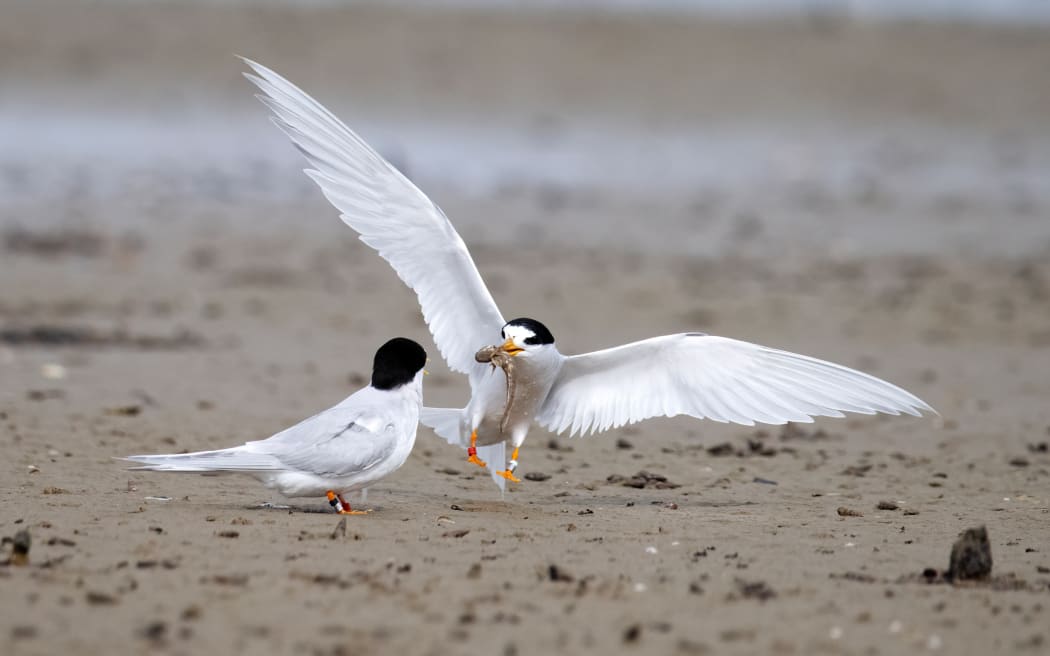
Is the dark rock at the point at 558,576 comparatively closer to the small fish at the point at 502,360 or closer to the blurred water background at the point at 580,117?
the small fish at the point at 502,360

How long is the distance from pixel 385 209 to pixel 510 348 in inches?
39.9

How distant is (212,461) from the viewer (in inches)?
237

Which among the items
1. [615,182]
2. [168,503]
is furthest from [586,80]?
[168,503]

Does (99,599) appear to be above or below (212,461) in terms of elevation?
below

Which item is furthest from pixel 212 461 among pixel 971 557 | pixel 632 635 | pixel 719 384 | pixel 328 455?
pixel 971 557

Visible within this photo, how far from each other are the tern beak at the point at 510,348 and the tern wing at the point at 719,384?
327 mm

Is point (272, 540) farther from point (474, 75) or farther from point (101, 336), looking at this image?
point (474, 75)

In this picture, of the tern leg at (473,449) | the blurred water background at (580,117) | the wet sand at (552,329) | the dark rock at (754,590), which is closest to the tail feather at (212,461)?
the wet sand at (552,329)

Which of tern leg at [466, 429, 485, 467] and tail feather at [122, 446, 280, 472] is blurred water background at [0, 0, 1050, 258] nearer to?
tern leg at [466, 429, 485, 467]

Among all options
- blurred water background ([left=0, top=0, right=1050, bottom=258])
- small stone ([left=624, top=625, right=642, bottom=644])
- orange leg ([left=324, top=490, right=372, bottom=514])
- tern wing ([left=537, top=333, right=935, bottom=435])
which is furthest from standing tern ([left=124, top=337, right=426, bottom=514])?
blurred water background ([left=0, top=0, right=1050, bottom=258])

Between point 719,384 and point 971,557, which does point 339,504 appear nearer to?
point 719,384

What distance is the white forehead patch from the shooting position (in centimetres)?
672

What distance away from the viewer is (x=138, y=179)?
698 inches

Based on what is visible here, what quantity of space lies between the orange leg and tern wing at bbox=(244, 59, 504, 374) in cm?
119
